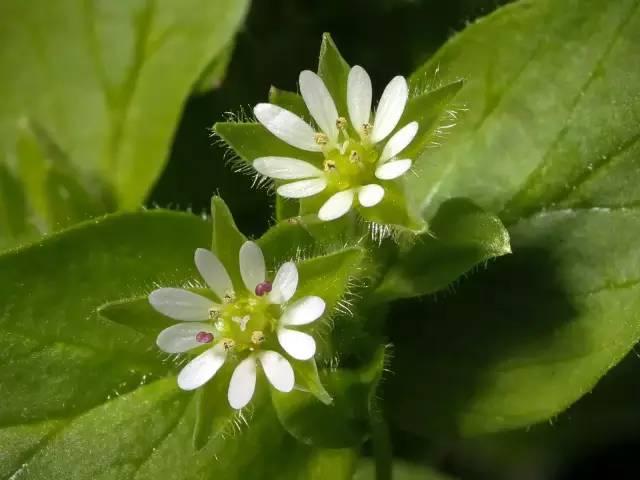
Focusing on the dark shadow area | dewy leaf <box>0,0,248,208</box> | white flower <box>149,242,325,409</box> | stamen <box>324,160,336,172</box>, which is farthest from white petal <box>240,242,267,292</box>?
dewy leaf <box>0,0,248,208</box>

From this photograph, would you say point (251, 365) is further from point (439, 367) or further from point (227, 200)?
point (227, 200)

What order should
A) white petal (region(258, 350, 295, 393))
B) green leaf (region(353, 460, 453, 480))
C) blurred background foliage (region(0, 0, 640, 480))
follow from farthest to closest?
1. blurred background foliage (region(0, 0, 640, 480))
2. green leaf (region(353, 460, 453, 480))
3. white petal (region(258, 350, 295, 393))

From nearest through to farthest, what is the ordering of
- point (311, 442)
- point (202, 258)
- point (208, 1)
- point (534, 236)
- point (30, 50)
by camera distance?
1. point (202, 258)
2. point (311, 442)
3. point (534, 236)
4. point (208, 1)
5. point (30, 50)

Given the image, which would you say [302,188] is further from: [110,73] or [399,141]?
[110,73]

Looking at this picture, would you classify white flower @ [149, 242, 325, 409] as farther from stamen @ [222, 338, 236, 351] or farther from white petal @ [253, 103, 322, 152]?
white petal @ [253, 103, 322, 152]

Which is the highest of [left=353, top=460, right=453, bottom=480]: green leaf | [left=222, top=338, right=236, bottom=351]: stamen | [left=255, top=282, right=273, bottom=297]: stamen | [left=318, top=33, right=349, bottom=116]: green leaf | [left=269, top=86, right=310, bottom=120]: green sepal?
[left=318, top=33, right=349, bottom=116]: green leaf

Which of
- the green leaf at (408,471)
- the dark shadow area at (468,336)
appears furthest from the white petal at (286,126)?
the green leaf at (408,471)

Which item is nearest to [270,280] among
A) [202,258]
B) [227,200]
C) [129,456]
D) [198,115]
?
[202,258]
